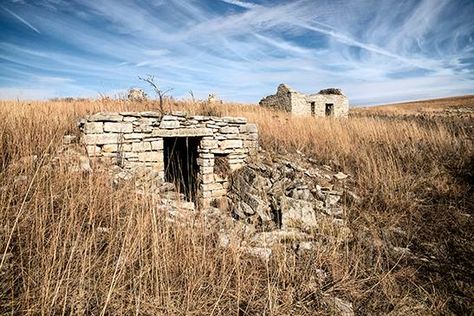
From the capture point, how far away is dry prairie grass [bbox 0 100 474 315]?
2.17 m

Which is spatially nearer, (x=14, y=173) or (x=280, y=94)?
(x=14, y=173)

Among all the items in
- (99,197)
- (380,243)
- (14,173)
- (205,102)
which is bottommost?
(380,243)

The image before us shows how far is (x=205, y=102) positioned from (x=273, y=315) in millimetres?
6654

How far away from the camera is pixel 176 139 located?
19.6ft

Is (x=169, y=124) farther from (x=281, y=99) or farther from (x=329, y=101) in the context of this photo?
(x=329, y=101)

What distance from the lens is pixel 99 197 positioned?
131 inches

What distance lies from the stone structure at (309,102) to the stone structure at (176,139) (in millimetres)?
9980

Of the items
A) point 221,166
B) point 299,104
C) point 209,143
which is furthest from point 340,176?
point 299,104

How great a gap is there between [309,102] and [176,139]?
12.6 m

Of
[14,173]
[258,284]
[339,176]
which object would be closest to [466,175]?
[339,176]

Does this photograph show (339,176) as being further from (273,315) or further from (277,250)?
(273,315)

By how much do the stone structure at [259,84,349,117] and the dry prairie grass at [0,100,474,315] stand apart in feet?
35.6

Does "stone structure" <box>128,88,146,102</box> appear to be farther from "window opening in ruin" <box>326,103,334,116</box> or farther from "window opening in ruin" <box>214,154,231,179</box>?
"window opening in ruin" <box>326,103,334,116</box>

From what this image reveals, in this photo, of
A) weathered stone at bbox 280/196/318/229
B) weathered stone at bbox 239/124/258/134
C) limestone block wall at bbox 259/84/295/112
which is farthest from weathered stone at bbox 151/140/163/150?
limestone block wall at bbox 259/84/295/112
